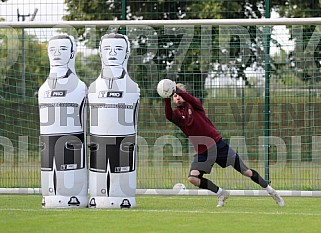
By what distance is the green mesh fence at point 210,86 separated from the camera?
16.5m

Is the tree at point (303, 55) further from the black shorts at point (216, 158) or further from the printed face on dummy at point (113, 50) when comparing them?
the printed face on dummy at point (113, 50)

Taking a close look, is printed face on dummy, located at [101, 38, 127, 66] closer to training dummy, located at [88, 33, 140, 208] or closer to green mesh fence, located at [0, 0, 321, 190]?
training dummy, located at [88, 33, 140, 208]

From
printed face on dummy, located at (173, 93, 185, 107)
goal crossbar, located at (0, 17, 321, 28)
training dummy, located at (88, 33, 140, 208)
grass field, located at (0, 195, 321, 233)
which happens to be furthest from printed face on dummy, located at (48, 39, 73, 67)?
goal crossbar, located at (0, 17, 321, 28)

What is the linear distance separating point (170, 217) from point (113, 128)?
158 centimetres

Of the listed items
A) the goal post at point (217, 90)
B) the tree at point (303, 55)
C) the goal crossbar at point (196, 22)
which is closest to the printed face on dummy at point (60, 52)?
the goal crossbar at point (196, 22)

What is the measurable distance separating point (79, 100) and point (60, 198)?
1327mm

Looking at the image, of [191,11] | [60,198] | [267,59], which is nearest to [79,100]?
[60,198]

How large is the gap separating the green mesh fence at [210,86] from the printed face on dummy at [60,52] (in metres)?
3.68

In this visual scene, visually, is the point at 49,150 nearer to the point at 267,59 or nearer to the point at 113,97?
the point at 113,97

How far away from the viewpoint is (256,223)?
10750mm

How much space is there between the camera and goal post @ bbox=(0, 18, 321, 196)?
1647 cm

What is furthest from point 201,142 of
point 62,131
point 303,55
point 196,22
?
point 303,55

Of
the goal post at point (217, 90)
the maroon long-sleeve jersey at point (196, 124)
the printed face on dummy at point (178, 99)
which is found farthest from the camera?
the goal post at point (217, 90)

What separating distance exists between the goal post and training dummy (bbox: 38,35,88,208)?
3.66 m
